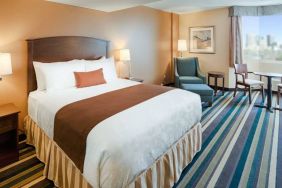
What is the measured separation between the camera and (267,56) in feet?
18.1

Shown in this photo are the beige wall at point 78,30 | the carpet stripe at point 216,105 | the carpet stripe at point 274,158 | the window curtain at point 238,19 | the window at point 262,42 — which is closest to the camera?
the carpet stripe at point 274,158

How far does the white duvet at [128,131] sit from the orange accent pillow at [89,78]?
400 mm

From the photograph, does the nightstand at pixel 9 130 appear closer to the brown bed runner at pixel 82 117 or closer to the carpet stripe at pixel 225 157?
the brown bed runner at pixel 82 117

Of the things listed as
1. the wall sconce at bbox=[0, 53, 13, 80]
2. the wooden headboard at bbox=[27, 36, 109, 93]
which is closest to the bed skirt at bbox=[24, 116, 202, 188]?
the wall sconce at bbox=[0, 53, 13, 80]

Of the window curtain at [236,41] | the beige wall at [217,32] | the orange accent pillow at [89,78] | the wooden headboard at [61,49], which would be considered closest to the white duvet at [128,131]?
the orange accent pillow at [89,78]

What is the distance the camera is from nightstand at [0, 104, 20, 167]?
2377 millimetres

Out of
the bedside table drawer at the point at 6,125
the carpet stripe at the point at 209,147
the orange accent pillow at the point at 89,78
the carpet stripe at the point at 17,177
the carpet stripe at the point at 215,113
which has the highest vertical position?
the orange accent pillow at the point at 89,78

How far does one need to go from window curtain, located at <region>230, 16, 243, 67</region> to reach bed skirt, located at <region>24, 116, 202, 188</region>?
11.9 ft

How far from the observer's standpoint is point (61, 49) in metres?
3.31

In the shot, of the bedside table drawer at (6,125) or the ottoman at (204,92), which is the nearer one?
the bedside table drawer at (6,125)

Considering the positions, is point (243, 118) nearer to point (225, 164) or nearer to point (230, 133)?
point (230, 133)

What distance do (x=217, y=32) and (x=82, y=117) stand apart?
5063 mm

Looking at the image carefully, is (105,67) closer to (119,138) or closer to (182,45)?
(119,138)

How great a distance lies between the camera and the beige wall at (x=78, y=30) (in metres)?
2.82
